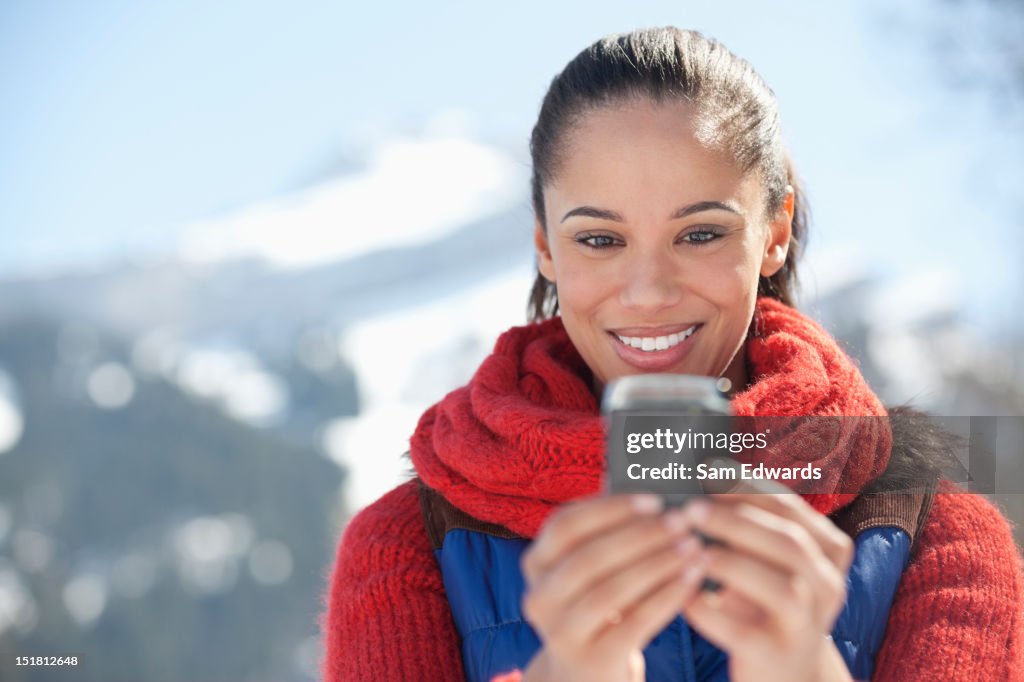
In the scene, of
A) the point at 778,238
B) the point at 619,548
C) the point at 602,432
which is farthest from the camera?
the point at 778,238

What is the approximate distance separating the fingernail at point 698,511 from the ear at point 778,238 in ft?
2.74

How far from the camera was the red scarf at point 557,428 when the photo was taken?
1.54 m

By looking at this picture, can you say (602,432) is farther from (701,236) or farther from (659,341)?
(701,236)

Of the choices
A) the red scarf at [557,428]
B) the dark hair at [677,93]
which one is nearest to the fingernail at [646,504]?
the red scarf at [557,428]

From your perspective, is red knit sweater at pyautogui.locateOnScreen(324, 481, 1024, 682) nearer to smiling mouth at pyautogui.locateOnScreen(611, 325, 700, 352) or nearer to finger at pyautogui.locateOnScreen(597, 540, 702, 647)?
smiling mouth at pyautogui.locateOnScreen(611, 325, 700, 352)

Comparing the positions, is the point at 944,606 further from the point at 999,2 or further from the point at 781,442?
the point at 999,2

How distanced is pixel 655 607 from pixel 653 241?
2.29ft

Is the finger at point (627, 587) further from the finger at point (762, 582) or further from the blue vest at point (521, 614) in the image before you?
the blue vest at point (521, 614)

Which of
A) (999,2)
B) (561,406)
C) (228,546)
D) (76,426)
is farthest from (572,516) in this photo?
(76,426)

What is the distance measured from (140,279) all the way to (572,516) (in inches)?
707

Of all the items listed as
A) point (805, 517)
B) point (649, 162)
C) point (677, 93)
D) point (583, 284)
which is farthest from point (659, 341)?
point (805, 517)

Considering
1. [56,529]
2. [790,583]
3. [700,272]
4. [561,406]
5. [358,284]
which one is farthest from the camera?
[358,284]

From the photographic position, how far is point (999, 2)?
542cm

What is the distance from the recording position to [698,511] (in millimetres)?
972
